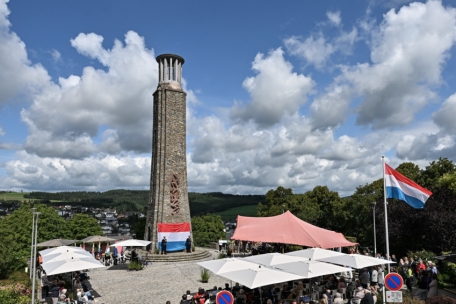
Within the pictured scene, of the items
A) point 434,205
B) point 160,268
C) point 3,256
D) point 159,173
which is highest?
point 159,173

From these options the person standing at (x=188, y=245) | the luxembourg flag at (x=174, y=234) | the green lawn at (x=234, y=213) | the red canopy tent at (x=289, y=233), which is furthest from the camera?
the green lawn at (x=234, y=213)

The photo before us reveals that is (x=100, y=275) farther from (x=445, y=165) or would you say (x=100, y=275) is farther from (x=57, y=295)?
(x=445, y=165)

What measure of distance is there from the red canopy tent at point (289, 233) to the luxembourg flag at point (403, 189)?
22.8 ft

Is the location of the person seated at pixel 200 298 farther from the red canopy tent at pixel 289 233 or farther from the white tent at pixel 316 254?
the red canopy tent at pixel 289 233

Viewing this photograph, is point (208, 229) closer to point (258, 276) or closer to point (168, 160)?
point (168, 160)

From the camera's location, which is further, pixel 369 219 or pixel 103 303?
pixel 369 219

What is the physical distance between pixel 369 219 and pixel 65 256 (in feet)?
79.3

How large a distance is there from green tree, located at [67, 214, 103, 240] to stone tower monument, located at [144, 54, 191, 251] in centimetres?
885

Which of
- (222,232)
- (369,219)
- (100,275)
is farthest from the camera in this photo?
(222,232)

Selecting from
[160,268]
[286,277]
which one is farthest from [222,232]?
[286,277]

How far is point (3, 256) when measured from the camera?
16078 mm

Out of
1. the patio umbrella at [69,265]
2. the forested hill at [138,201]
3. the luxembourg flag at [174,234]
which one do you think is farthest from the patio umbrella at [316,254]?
the forested hill at [138,201]

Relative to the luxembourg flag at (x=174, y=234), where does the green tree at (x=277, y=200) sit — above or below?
above

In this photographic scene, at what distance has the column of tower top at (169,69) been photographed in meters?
27.9
